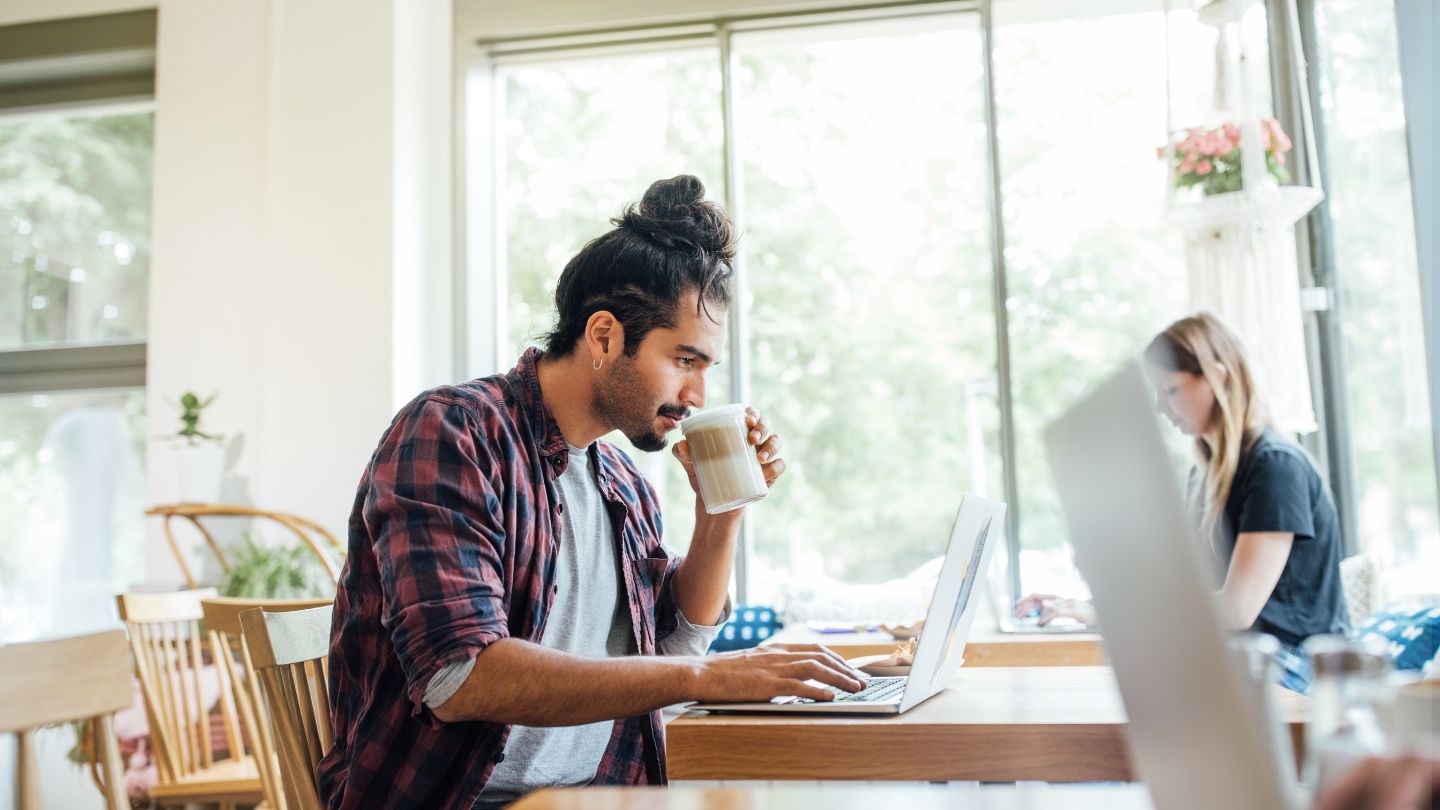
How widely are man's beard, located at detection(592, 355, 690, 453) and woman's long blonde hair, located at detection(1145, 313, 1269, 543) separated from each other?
4.08 ft

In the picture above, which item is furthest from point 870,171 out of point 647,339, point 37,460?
point 37,460

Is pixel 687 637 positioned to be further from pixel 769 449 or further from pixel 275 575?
pixel 275 575

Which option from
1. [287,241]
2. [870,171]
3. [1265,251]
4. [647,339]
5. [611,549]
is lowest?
[611,549]

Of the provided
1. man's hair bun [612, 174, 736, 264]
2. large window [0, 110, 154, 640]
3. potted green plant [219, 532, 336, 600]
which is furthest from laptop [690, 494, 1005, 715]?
large window [0, 110, 154, 640]

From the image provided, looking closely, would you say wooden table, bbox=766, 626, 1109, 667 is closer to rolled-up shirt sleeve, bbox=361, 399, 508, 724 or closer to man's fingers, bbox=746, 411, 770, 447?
man's fingers, bbox=746, 411, 770, 447

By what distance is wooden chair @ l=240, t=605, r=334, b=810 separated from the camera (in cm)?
127

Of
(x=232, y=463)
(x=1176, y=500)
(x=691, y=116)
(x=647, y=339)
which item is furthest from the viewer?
(x=691, y=116)

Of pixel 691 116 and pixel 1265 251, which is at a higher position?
pixel 691 116

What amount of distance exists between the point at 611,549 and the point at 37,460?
3123 mm

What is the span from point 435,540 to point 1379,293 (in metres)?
2.73

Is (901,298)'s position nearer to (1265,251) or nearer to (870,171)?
(870,171)

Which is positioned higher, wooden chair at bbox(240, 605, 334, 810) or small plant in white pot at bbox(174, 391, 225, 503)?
small plant in white pot at bbox(174, 391, 225, 503)

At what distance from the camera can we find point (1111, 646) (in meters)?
0.55

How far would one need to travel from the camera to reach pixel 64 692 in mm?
1207
